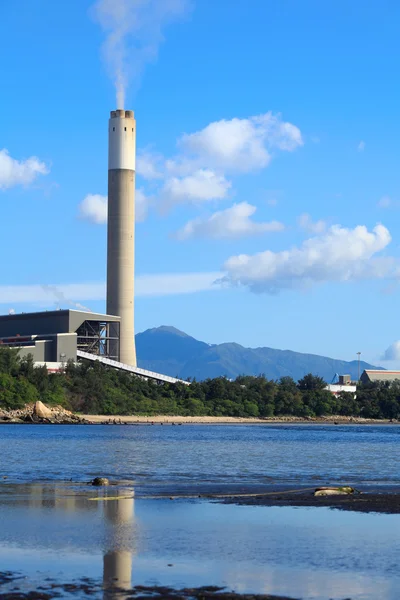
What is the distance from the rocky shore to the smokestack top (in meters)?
65.9

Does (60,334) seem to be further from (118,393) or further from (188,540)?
(188,540)

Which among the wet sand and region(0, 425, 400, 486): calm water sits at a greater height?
region(0, 425, 400, 486): calm water

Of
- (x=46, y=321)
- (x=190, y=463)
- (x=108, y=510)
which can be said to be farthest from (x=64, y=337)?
(x=108, y=510)

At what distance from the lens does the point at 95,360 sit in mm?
163500

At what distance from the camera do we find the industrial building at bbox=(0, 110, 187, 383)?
166 meters

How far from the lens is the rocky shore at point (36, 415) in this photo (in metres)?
136

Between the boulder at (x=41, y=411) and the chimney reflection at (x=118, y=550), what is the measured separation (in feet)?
349

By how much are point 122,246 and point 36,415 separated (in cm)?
4751

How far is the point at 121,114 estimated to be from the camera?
183375 mm

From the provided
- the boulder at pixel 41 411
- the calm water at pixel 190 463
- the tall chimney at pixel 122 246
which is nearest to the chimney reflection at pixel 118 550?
the calm water at pixel 190 463

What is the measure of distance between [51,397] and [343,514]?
119627mm

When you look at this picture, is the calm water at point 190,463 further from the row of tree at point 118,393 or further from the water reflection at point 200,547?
the row of tree at point 118,393

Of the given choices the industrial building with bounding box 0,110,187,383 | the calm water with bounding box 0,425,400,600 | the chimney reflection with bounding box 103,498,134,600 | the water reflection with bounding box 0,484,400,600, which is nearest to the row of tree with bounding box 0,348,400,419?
the industrial building with bounding box 0,110,187,383

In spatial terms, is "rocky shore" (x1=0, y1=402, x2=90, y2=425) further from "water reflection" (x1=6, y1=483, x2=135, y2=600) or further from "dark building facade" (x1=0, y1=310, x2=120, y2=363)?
"water reflection" (x1=6, y1=483, x2=135, y2=600)
